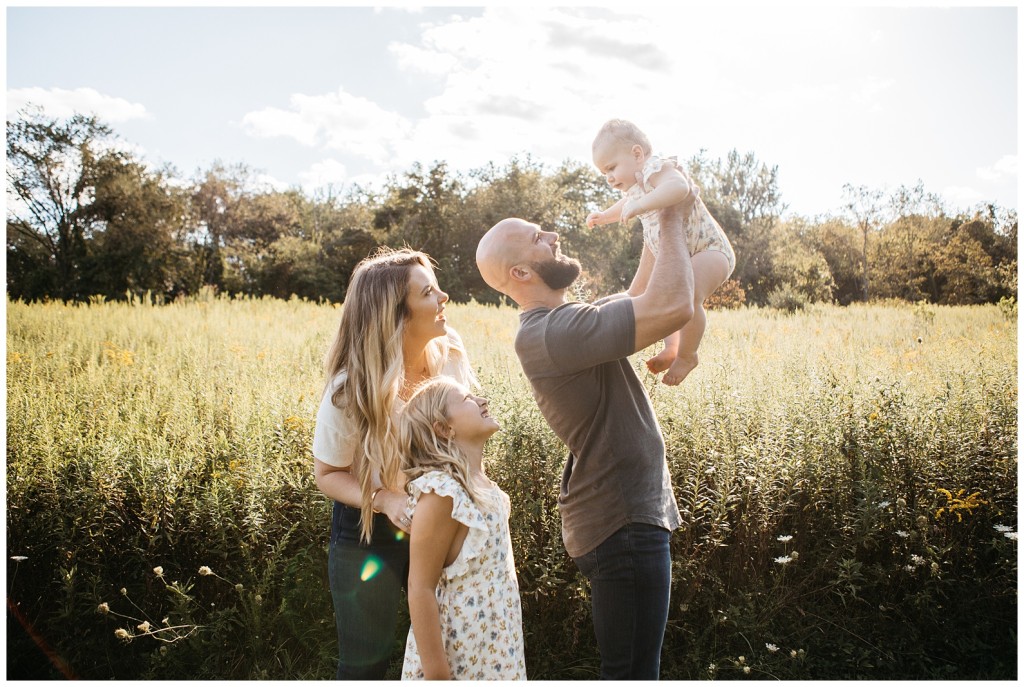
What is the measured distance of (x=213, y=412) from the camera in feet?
13.6

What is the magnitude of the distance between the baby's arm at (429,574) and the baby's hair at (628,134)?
1.19 meters

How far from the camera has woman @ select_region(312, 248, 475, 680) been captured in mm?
1826

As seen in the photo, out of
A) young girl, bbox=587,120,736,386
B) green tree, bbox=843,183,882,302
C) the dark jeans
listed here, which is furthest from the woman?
green tree, bbox=843,183,882,302

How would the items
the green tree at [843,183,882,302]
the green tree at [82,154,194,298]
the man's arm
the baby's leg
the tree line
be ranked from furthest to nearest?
the green tree at [82,154,194,298] → the green tree at [843,183,882,302] → the tree line → the baby's leg → the man's arm

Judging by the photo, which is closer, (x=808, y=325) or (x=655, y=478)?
(x=655, y=478)

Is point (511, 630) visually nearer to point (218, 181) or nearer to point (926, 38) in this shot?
point (926, 38)

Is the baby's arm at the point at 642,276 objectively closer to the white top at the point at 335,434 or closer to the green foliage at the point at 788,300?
the white top at the point at 335,434

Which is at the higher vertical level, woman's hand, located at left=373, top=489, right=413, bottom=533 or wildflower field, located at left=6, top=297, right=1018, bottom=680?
woman's hand, located at left=373, top=489, right=413, bottom=533

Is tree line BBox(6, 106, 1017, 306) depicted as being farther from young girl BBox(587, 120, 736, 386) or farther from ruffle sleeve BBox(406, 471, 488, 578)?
ruffle sleeve BBox(406, 471, 488, 578)

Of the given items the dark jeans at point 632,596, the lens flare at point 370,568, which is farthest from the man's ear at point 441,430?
the dark jeans at point 632,596

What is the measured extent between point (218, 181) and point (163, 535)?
2225cm

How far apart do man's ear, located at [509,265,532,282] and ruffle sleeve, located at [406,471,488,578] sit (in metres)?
0.56

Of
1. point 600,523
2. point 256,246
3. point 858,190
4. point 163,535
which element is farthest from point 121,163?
point 600,523

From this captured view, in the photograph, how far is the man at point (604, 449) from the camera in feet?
5.79
